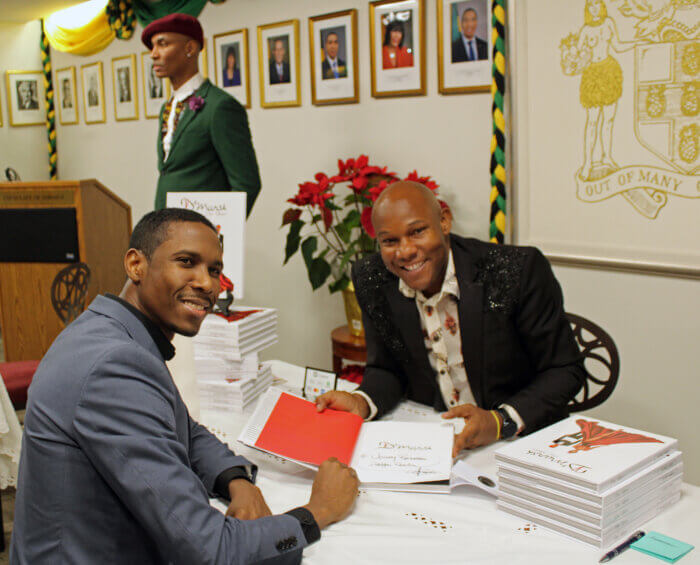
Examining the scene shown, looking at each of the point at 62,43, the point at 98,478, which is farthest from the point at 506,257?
the point at 62,43

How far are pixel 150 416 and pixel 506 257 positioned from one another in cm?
116

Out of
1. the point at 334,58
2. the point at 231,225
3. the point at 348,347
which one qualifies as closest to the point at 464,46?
the point at 334,58

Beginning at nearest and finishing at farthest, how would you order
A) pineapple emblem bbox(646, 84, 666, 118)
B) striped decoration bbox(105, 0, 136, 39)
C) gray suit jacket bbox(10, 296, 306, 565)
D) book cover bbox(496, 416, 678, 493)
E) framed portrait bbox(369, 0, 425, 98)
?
1. gray suit jacket bbox(10, 296, 306, 565)
2. book cover bbox(496, 416, 678, 493)
3. pineapple emblem bbox(646, 84, 666, 118)
4. framed portrait bbox(369, 0, 425, 98)
5. striped decoration bbox(105, 0, 136, 39)

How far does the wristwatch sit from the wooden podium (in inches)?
120

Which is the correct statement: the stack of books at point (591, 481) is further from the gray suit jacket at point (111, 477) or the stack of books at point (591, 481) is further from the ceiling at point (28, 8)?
the ceiling at point (28, 8)

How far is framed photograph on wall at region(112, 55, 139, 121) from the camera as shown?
A: 5.20 m

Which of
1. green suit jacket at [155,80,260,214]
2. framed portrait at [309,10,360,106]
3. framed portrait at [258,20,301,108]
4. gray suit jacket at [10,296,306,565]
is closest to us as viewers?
gray suit jacket at [10,296,306,565]

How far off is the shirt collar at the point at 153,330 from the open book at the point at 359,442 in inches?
11.7

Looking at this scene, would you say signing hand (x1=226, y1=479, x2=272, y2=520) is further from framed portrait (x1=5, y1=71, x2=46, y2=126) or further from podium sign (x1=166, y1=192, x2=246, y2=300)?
framed portrait (x1=5, y1=71, x2=46, y2=126)

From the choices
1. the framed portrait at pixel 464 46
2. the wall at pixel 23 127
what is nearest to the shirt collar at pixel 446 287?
the framed portrait at pixel 464 46

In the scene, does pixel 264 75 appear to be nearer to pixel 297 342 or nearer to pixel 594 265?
pixel 297 342

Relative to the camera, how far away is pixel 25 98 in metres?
6.21

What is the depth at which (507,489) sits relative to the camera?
4.11 ft

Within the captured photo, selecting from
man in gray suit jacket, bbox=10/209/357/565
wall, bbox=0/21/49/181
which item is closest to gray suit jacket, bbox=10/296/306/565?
man in gray suit jacket, bbox=10/209/357/565
